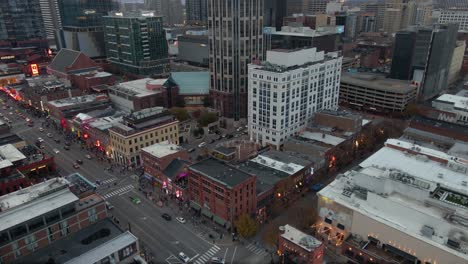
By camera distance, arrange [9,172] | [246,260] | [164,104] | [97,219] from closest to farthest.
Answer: [246,260] → [97,219] → [9,172] → [164,104]

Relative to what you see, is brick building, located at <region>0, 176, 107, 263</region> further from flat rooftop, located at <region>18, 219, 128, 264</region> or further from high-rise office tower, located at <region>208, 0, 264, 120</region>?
high-rise office tower, located at <region>208, 0, 264, 120</region>

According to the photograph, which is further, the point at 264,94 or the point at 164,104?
the point at 164,104

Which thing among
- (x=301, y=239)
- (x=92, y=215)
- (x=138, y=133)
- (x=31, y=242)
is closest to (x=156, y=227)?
(x=92, y=215)

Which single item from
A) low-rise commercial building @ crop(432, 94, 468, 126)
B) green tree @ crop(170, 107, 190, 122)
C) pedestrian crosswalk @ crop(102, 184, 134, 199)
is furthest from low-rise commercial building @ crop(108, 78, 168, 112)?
low-rise commercial building @ crop(432, 94, 468, 126)

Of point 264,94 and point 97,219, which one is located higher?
point 264,94

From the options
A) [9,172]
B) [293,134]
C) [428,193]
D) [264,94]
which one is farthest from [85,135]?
[428,193]

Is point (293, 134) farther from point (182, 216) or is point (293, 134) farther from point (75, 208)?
point (75, 208)

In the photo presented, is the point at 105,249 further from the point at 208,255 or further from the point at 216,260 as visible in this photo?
the point at 216,260

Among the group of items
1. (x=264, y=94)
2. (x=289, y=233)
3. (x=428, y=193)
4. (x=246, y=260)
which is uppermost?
(x=264, y=94)

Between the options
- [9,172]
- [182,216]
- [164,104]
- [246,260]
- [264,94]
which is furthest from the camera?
[164,104]
